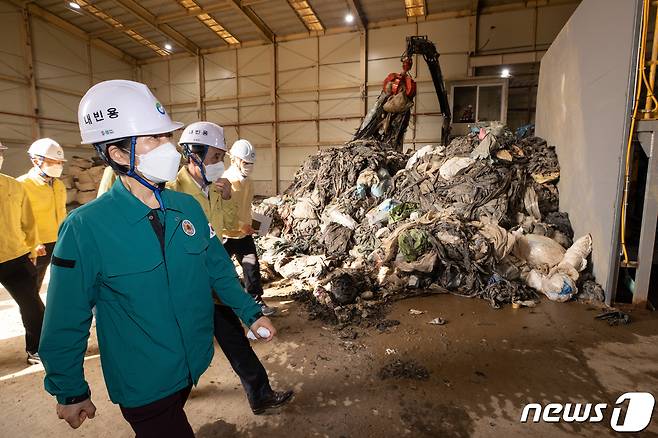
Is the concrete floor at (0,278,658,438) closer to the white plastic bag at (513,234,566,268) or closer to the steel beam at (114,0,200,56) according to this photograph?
the white plastic bag at (513,234,566,268)

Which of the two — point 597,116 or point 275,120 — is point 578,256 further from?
point 275,120

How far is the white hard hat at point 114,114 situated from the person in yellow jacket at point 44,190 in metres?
2.49

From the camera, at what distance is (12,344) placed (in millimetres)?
3305

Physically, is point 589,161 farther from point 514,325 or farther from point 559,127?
point 514,325

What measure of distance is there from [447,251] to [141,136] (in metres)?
3.98

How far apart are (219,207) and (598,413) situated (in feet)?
9.99

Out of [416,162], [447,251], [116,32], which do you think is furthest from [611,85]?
[116,32]

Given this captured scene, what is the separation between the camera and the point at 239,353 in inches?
84.0

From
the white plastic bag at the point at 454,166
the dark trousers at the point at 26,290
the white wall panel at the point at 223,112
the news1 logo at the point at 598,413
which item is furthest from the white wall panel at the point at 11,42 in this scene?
the news1 logo at the point at 598,413

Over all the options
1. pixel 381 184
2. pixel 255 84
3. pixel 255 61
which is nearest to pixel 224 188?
pixel 381 184

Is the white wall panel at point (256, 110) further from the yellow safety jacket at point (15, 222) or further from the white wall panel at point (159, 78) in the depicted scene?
the yellow safety jacket at point (15, 222)

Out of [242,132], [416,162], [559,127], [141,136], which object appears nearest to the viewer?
[141,136]

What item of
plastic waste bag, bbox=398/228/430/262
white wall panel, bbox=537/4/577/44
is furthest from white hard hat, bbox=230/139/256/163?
white wall panel, bbox=537/4/577/44

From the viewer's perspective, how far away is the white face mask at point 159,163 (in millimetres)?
1306
